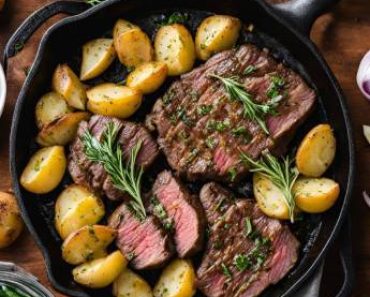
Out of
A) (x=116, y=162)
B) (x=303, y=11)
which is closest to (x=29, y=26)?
(x=116, y=162)

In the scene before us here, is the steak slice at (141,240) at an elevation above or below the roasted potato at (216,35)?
below

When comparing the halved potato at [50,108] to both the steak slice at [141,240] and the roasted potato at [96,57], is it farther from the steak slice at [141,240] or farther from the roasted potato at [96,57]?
the steak slice at [141,240]

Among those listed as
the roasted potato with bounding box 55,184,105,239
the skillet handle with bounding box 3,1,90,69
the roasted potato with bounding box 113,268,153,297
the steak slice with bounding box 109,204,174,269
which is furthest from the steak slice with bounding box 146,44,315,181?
the skillet handle with bounding box 3,1,90,69

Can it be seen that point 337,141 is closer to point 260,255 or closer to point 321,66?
point 321,66

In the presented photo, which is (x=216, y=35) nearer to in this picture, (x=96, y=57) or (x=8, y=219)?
(x=96, y=57)

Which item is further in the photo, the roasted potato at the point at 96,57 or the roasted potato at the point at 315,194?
the roasted potato at the point at 96,57

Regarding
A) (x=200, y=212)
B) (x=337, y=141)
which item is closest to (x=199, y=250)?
(x=200, y=212)

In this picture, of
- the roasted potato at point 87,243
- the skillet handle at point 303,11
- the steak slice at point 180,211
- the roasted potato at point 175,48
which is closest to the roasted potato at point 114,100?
the roasted potato at point 175,48

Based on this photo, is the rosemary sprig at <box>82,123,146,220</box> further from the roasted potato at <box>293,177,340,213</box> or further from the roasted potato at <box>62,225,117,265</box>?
the roasted potato at <box>293,177,340,213</box>
